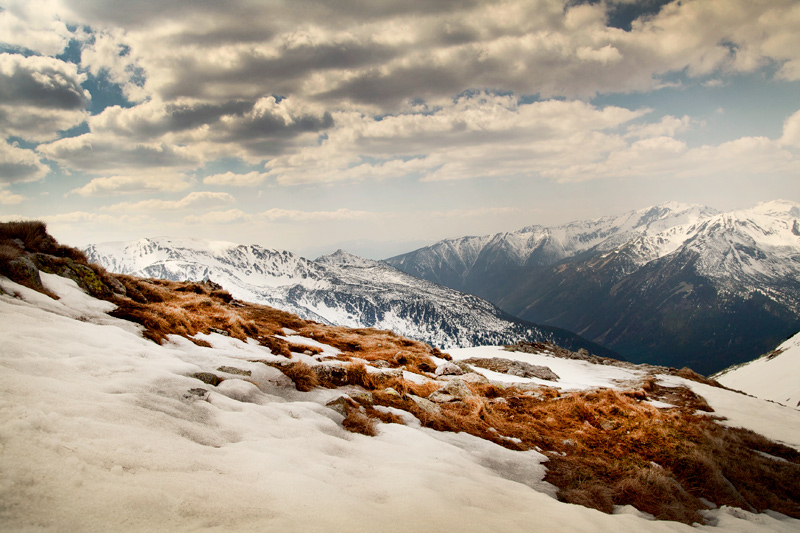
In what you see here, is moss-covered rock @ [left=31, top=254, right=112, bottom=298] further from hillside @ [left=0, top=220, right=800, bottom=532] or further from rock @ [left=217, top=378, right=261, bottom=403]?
rock @ [left=217, top=378, right=261, bottom=403]

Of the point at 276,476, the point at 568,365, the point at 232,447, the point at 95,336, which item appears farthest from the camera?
the point at 568,365

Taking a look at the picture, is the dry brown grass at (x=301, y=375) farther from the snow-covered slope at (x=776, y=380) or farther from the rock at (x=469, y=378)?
the snow-covered slope at (x=776, y=380)

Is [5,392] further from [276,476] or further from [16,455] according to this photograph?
[276,476]

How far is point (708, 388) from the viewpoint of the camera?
20.0 metres

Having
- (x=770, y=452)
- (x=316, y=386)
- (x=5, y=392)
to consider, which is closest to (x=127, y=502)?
(x=5, y=392)

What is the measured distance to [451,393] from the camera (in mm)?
10781

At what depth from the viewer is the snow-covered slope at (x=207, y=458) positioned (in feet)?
9.61

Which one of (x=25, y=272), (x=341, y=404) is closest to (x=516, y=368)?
(x=341, y=404)

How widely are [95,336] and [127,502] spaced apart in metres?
5.10

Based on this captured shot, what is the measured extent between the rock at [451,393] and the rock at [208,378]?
5953mm

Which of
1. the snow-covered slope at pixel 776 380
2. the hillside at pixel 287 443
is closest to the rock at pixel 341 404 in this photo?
the hillside at pixel 287 443

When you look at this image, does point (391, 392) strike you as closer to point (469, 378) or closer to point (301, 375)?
point (301, 375)

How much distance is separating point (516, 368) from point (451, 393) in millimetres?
12960

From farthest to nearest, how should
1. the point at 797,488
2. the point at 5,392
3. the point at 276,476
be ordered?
the point at 797,488
the point at 276,476
the point at 5,392
